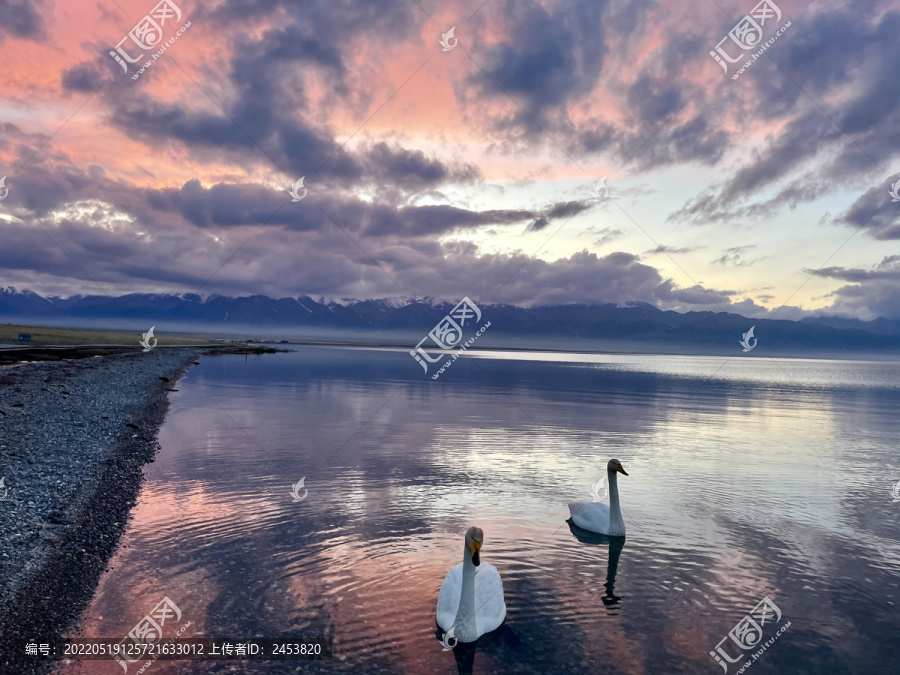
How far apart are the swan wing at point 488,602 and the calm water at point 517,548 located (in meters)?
0.27

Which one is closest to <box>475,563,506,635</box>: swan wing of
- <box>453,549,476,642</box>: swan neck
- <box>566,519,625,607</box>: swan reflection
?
<box>453,549,476,642</box>: swan neck

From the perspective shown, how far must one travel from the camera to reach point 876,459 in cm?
3347

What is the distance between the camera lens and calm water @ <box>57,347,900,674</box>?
11.5m

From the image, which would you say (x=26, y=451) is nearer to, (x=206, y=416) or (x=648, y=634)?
(x=206, y=416)

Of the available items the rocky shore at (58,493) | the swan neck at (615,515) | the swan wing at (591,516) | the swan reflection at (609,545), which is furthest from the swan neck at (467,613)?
the swan neck at (615,515)

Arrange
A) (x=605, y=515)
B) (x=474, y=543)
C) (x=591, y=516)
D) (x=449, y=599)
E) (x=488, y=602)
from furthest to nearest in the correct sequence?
1. (x=591, y=516)
2. (x=605, y=515)
3. (x=488, y=602)
4. (x=449, y=599)
5. (x=474, y=543)

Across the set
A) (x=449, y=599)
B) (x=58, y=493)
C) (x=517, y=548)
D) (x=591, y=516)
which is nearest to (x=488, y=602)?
(x=449, y=599)

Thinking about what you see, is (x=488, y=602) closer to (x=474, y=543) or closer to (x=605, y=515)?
(x=474, y=543)

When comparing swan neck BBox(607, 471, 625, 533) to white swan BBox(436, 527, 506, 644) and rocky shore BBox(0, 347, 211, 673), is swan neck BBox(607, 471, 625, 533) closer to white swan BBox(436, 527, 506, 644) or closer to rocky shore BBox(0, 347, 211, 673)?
white swan BBox(436, 527, 506, 644)

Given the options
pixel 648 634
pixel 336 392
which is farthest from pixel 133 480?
pixel 336 392

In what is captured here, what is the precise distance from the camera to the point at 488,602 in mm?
Result: 12172

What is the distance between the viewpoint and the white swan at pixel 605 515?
59.3 ft

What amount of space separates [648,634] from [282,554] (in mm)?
9720

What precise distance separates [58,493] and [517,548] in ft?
50.4
